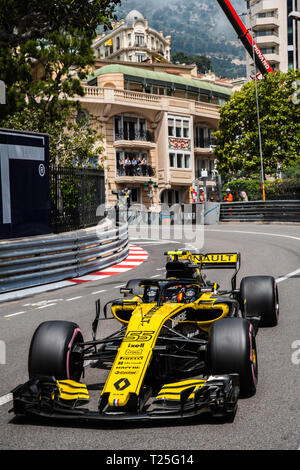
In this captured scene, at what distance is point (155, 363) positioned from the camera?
4344mm

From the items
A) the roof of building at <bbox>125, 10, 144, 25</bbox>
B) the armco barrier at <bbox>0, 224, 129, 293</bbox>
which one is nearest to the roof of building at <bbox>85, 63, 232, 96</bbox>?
the armco barrier at <bbox>0, 224, 129, 293</bbox>

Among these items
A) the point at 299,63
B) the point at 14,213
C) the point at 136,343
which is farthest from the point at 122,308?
the point at 299,63

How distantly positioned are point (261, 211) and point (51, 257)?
19087 millimetres

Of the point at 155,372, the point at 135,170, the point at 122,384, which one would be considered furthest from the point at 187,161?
the point at 122,384

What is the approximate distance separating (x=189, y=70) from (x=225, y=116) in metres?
21.7

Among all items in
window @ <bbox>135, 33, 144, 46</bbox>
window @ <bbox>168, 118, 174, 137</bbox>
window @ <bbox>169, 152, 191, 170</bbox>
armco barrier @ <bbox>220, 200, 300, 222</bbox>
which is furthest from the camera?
window @ <bbox>135, 33, 144, 46</bbox>

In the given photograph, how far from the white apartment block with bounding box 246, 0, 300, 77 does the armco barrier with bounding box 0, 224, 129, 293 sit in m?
64.0

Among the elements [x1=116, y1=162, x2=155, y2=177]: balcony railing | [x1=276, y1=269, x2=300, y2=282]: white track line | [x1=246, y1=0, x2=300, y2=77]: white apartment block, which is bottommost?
[x1=276, y1=269, x2=300, y2=282]: white track line

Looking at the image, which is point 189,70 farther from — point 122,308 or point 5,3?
Answer: point 122,308

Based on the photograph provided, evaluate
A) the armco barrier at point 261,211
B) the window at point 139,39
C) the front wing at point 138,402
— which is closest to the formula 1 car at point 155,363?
the front wing at point 138,402

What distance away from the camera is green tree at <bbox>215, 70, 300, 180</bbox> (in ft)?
132

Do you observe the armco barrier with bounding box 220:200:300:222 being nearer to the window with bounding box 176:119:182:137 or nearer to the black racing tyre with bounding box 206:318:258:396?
the window with bounding box 176:119:182:137

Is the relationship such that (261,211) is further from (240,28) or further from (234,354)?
(234,354)

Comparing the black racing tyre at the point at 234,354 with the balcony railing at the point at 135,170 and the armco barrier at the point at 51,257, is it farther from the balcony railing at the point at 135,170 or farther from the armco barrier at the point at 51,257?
the balcony railing at the point at 135,170
